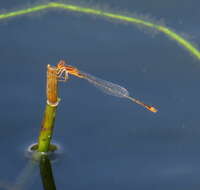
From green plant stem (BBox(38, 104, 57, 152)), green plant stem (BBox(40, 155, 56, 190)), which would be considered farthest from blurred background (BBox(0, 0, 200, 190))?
green plant stem (BBox(38, 104, 57, 152))

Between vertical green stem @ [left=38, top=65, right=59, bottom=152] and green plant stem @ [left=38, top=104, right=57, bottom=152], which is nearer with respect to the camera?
vertical green stem @ [left=38, top=65, right=59, bottom=152]

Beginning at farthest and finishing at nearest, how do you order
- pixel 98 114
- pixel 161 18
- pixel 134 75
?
pixel 161 18, pixel 134 75, pixel 98 114

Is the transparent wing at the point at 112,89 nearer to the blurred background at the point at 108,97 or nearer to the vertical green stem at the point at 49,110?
the blurred background at the point at 108,97

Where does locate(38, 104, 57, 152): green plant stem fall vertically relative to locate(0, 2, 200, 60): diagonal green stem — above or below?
below

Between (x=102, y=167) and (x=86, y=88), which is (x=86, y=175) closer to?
(x=102, y=167)

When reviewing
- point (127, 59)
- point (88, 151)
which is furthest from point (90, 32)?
point (88, 151)

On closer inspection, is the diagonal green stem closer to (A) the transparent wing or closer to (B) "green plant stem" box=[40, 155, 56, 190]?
(A) the transparent wing

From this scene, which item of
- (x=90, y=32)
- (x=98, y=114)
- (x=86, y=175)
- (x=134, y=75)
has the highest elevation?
(x=90, y=32)
